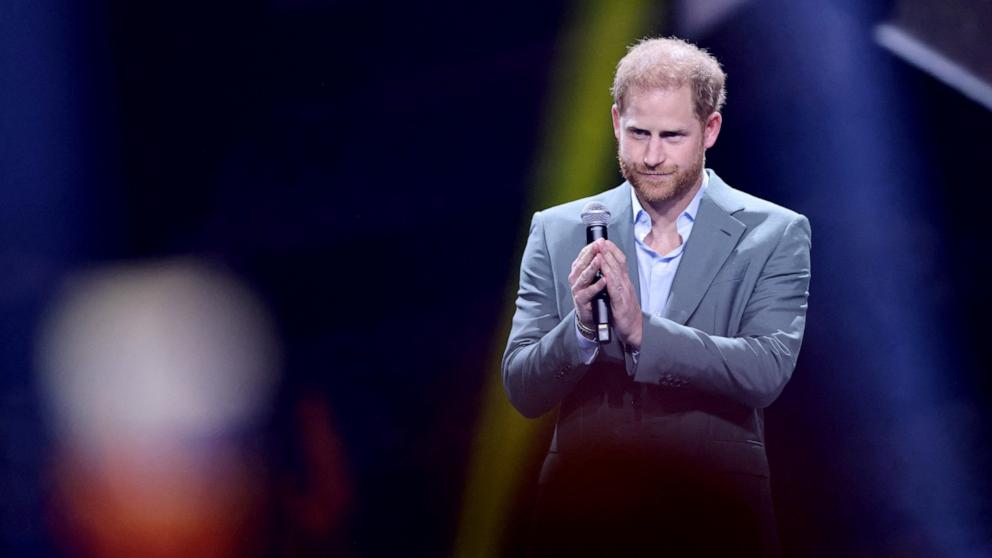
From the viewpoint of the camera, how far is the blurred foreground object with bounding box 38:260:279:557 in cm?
350

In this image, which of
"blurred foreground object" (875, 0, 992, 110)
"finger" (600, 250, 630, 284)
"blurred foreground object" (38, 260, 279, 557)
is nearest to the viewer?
"finger" (600, 250, 630, 284)

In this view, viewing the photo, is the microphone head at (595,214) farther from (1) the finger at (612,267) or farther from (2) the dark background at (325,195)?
(2) the dark background at (325,195)

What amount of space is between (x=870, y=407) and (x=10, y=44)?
117 inches

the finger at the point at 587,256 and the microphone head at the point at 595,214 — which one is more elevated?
the microphone head at the point at 595,214

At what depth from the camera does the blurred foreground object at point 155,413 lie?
11.5 feet

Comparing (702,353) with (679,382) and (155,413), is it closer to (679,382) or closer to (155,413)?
(679,382)

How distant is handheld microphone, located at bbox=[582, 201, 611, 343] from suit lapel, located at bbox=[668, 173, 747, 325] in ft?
0.55

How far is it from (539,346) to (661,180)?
15.0 inches

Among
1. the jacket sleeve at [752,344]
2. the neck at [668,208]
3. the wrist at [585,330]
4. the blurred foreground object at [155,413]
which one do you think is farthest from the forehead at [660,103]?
the blurred foreground object at [155,413]

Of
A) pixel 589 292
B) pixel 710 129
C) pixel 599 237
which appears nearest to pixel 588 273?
pixel 589 292

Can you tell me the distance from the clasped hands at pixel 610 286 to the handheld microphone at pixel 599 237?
1cm

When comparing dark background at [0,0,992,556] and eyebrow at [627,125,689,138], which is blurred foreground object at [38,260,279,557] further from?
eyebrow at [627,125,689,138]

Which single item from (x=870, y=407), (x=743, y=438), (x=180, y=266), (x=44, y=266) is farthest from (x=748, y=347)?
(x=44, y=266)

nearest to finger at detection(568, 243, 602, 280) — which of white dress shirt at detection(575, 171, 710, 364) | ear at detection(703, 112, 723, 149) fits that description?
white dress shirt at detection(575, 171, 710, 364)
